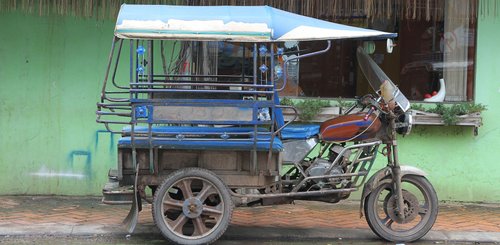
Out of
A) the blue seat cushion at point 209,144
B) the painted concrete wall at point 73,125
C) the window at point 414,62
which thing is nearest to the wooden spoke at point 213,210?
the blue seat cushion at point 209,144

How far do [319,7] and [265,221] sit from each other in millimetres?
2793

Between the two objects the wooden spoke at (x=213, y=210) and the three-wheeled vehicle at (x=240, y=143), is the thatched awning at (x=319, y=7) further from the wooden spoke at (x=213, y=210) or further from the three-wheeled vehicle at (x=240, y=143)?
the wooden spoke at (x=213, y=210)

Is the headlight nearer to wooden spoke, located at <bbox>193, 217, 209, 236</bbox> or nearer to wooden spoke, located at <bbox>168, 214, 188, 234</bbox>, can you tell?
wooden spoke, located at <bbox>193, 217, 209, 236</bbox>

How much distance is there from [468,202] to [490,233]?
4.85ft

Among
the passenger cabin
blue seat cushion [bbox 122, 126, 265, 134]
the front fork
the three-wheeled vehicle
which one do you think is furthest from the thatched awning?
blue seat cushion [bbox 122, 126, 265, 134]

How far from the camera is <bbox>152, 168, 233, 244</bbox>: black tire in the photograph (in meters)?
5.46

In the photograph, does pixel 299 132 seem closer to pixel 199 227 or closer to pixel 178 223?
pixel 199 227

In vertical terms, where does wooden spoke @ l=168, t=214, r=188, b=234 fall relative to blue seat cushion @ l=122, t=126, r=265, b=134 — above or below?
below

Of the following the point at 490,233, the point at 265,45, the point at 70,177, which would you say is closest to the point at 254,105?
the point at 265,45

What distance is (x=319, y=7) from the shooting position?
752 cm

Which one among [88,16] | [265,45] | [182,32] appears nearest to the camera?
[182,32]

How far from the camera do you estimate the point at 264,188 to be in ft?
18.7

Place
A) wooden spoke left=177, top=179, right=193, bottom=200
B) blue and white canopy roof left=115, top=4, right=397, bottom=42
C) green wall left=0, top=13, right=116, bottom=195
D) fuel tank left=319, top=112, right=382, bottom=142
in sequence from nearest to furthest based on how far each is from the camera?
1. blue and white canopy roof left=115, top=4, right=397, bottom=42
2. wooden spoke left=177, top=179, right=193, bottom=200
3. fuel tank left=319, top=112, right=382, bottom=142
4. green wall left=0, top=13, right=116, bottom=195

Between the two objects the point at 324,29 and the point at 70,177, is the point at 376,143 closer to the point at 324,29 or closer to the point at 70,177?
the point at 324,29
